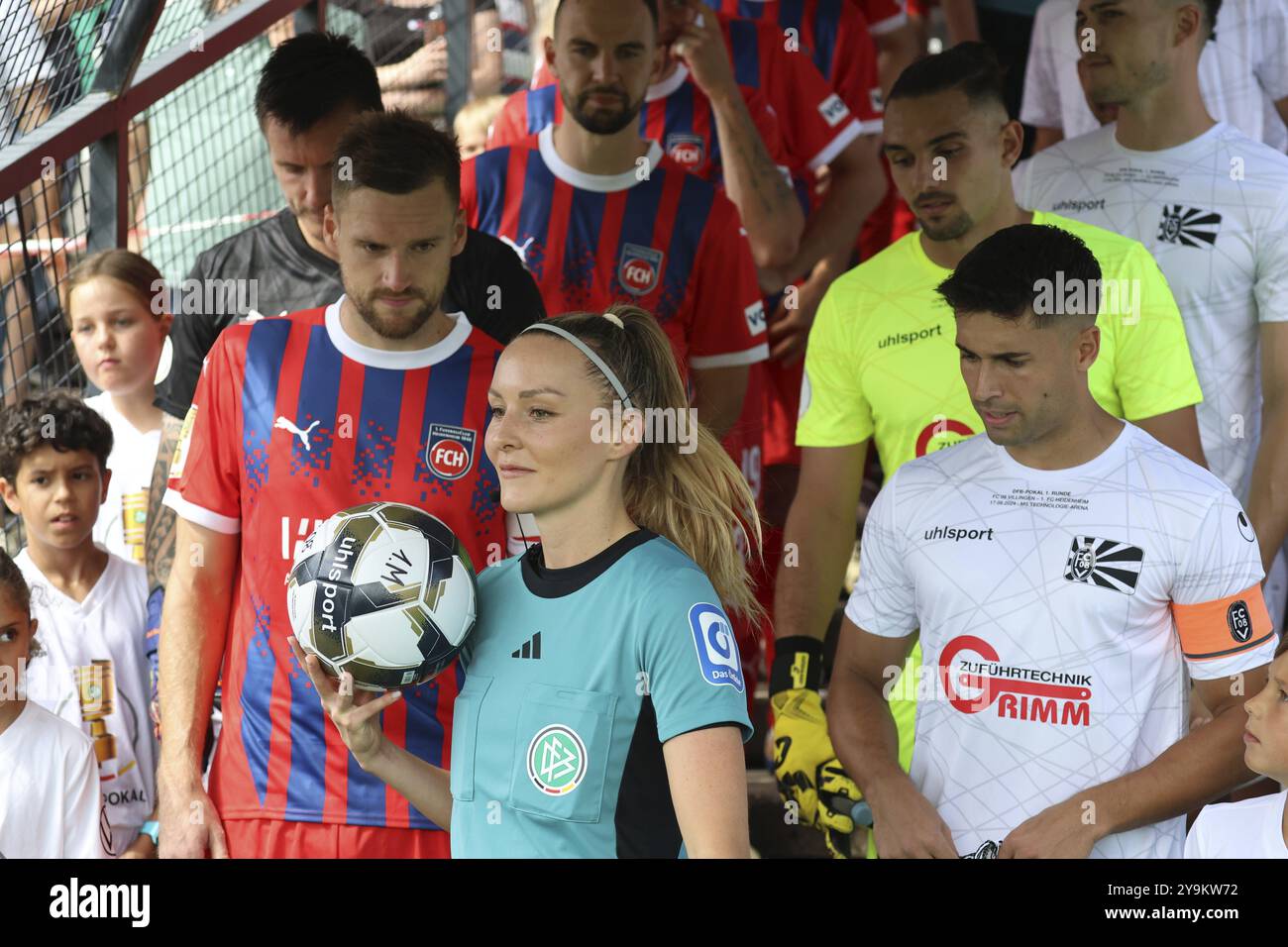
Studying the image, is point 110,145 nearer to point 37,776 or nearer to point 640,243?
point 640,243

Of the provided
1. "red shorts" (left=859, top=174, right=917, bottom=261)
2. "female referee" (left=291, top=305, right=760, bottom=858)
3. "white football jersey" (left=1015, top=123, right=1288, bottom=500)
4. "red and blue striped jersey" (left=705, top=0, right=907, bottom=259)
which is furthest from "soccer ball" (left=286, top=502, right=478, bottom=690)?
"red shorts" (left=859, top=174, right=917, bottom=261)

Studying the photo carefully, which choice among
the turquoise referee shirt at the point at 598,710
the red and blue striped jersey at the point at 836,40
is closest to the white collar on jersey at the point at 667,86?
the red and blue striped jersey at the point at 836,40

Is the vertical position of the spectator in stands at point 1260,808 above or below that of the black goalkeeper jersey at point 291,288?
below

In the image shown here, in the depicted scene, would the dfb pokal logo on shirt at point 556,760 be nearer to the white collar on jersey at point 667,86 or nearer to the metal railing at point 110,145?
the metal railing at point 110,145

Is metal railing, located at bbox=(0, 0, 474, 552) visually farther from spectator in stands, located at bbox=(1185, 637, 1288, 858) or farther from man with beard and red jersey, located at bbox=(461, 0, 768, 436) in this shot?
spectator in stands, located at bbox=(1185, 637, 1288, 858)

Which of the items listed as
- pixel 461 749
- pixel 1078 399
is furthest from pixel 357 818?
pixel 1078 399

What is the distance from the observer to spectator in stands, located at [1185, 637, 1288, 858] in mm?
2584

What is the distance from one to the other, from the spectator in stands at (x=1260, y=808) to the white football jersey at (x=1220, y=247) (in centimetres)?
111

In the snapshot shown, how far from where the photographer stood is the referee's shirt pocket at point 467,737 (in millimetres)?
Result: 2551

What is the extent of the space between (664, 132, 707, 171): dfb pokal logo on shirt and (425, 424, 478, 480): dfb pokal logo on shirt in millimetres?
1974

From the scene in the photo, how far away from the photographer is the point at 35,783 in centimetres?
320

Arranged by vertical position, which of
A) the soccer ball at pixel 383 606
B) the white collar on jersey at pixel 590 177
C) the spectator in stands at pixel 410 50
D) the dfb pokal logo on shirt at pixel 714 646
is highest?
the spectator in stands at pixel 410 50

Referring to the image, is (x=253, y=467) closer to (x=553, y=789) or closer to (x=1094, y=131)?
(x=553, y=789)

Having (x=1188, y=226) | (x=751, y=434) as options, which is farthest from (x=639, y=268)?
(x=1188, y=226)
